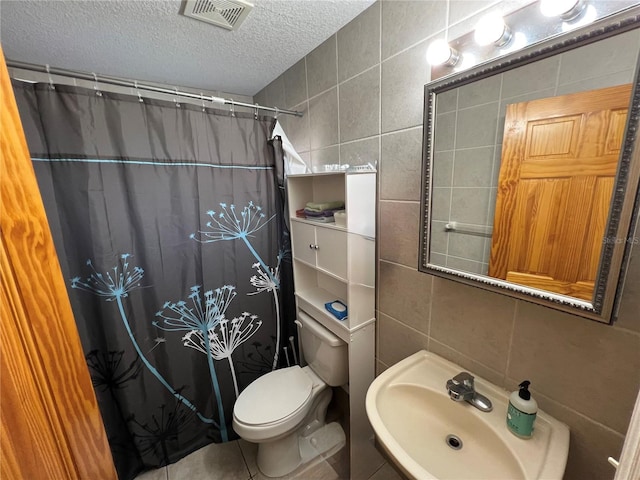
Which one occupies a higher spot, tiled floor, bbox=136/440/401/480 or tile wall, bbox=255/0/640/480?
tile wall, bbox=255/0/640/480

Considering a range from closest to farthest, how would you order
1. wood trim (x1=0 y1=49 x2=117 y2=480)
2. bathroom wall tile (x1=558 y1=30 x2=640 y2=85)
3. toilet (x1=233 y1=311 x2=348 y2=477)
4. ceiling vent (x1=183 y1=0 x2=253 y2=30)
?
wood trim (x1=0 y1=49 x2=117 y2=480) → bathroom wall tile (x1=558 y1=30 x2=640 y2=85) → ceiling vent (x1=183 y1=0 x2=253 y2=30) → toilet (x1=233 y1=311 x2=348 y2=477)

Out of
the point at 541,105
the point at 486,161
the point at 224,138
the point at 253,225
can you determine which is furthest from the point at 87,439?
the point at 541,105

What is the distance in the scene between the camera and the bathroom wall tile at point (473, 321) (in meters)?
0.89

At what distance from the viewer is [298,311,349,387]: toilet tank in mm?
1386

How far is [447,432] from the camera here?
0.94m

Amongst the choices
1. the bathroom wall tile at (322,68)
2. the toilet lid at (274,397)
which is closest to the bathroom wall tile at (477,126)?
the bathroom wall tile at (322,68)

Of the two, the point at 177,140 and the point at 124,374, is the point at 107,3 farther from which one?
the point at 124,374

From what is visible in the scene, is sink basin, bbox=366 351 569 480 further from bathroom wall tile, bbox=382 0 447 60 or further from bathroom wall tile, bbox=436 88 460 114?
bathroom wall tile, bbox=382 0 447 60

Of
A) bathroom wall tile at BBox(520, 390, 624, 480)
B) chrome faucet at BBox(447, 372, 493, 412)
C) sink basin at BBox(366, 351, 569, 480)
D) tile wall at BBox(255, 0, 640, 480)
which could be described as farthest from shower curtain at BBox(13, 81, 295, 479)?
bathroom wall tile at BBox(520, 390, 624, 480)

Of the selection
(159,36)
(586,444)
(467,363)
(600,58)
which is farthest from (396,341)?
(159,36)

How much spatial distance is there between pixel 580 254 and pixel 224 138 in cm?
150

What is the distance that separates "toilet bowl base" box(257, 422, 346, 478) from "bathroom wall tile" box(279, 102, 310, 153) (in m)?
1.69

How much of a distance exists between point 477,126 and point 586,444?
1.00 metres

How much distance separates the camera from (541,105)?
715 mm
